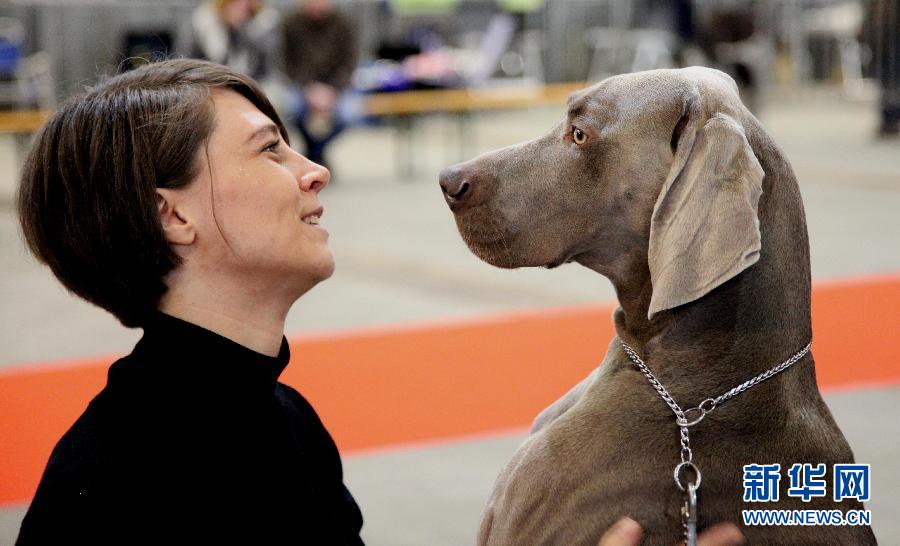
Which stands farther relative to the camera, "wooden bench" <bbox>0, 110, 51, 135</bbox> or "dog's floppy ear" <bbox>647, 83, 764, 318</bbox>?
"wooden bench" <bbox>0, 110, 51, 135</bbox>

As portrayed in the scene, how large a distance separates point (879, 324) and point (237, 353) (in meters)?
3.21

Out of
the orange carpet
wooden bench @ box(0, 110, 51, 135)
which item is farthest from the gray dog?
wooden bench @ box(0, 110, 51, 135)

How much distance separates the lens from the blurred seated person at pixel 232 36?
31.6 feet

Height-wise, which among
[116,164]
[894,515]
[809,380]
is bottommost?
[894,515]

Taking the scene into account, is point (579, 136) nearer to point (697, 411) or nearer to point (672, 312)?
point (672, 312)

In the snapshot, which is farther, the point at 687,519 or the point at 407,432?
the point at 407,432

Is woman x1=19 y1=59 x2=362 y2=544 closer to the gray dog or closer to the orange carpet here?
the gray dog

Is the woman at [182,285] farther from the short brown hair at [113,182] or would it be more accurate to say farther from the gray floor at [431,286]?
the gray floor at [431,286]

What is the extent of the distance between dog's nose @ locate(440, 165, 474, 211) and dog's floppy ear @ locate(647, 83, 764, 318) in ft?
1.18

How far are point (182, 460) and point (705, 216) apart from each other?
2.84 ft

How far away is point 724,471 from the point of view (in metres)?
1.79

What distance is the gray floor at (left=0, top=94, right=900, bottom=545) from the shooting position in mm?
3377

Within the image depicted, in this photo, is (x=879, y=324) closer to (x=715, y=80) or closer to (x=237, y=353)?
(x=715, y=80)

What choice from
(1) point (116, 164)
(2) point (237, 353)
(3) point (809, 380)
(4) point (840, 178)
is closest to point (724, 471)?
(3) point (809, 380)
